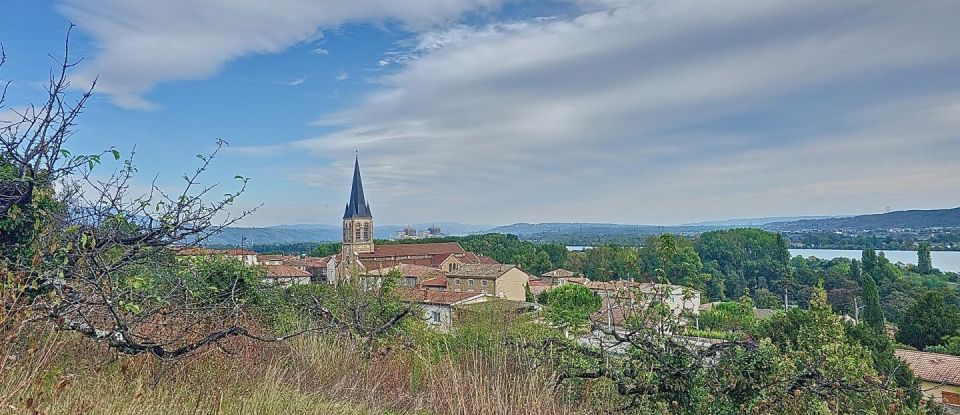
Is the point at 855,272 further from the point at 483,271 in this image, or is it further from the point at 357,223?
the point at 357,223

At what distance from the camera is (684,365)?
4449 mm

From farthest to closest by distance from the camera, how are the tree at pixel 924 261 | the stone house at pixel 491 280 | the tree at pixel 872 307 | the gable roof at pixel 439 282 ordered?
1. the tree at pixel 924 261
2. the stone house at pixel 491 280
3. the gable roof at pixel 439 282
4. the tree at pixel 872 307

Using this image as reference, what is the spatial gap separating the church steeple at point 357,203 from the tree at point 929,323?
138 ft

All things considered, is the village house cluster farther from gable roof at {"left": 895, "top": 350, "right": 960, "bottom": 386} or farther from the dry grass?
gable roof at {"left": 895, "top": 350, "right": 960, "bottom": 386}

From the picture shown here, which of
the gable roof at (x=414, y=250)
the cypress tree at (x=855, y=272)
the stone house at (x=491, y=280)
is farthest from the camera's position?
the gable roof at (x=414, y=250)

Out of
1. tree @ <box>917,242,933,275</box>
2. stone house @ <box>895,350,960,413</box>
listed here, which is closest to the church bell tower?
stone house @ <box>895,350,960,413</box>

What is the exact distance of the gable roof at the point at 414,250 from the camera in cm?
5803

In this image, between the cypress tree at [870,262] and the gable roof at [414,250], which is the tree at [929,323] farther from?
the gable roof at [414,250]

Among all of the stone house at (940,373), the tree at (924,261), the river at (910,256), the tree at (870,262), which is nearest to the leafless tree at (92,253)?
the stone house at (940,373)

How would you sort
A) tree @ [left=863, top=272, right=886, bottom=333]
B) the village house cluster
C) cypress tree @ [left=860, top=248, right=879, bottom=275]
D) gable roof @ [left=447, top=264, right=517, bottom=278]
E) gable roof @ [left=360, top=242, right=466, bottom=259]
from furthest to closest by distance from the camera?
1. gable roof @ [left=360, top=242, right=466, bottom=259]
2. cypress tree @ [left=860, top=248, right=879, bottom=275]
3. gable roof @ [left=447, top=264, right=517, bottom=278]
4. tree @ [left=863, top=272, right=886, bottom=333]
5. the village house cluster

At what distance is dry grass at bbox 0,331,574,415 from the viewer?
115 inches

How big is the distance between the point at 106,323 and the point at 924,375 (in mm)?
19756

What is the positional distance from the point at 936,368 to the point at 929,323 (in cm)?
1300

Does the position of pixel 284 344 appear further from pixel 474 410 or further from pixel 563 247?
pixel 563 247
